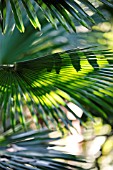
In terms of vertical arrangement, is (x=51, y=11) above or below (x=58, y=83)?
above

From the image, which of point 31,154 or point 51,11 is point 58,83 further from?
point 31,154

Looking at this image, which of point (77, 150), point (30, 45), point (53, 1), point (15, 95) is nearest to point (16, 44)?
point (30, 45)

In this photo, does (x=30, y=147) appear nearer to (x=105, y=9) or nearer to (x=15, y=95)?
(x=15, y=95)

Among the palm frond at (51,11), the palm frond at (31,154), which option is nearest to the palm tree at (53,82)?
the palm frond at (51,11)

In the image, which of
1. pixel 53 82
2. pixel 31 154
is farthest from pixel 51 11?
pixel 31 154

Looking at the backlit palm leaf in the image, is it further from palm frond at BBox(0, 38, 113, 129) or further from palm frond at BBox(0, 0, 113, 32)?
palm frond at BBox(0, 0, 113, 32)

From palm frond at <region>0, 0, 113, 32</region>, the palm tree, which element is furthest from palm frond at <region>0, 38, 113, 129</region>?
palm frond at <region>0, 0, 113, 32</region>
